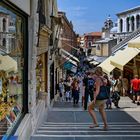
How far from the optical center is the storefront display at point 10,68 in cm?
723

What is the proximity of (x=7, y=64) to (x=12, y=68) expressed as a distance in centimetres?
54

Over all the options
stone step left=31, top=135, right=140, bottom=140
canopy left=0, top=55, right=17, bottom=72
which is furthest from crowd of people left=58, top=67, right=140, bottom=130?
canopy left=0, top=55, right=17, bottom=72

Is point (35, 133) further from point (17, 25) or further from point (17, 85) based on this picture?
point (17, 25)

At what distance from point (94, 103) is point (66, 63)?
46.9 m

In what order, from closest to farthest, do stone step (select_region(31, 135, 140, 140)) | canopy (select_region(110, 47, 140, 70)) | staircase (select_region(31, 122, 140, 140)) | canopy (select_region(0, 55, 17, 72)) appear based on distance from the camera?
canopy (select_region(0, 55, 17, 72)) → stone step (select_region(31, 135, 140, 140)) → staircase (select_region(31, 122, 140, 140)) → canopy (select_region(110, 47, 140, 70))

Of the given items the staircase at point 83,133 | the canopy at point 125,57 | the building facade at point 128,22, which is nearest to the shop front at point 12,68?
the staircase at point 83,133

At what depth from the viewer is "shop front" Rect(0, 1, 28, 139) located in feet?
23.8

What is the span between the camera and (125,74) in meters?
34.4

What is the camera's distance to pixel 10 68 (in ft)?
26.3

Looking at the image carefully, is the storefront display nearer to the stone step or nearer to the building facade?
the stone step

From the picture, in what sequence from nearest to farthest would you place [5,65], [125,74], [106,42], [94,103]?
[5,65], [94,103], [125,74], [106,42]

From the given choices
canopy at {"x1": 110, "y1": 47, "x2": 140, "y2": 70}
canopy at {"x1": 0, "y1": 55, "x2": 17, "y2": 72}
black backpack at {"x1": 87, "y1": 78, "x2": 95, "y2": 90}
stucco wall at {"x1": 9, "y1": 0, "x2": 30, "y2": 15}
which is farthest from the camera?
canopy at {"x1": 110, "y1": 47, "x2": 140, "y2": 70}

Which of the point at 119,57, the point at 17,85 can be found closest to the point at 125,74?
the point at 119,57

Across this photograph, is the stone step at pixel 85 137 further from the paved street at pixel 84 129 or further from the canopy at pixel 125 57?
the canopy at pixel 125 57
